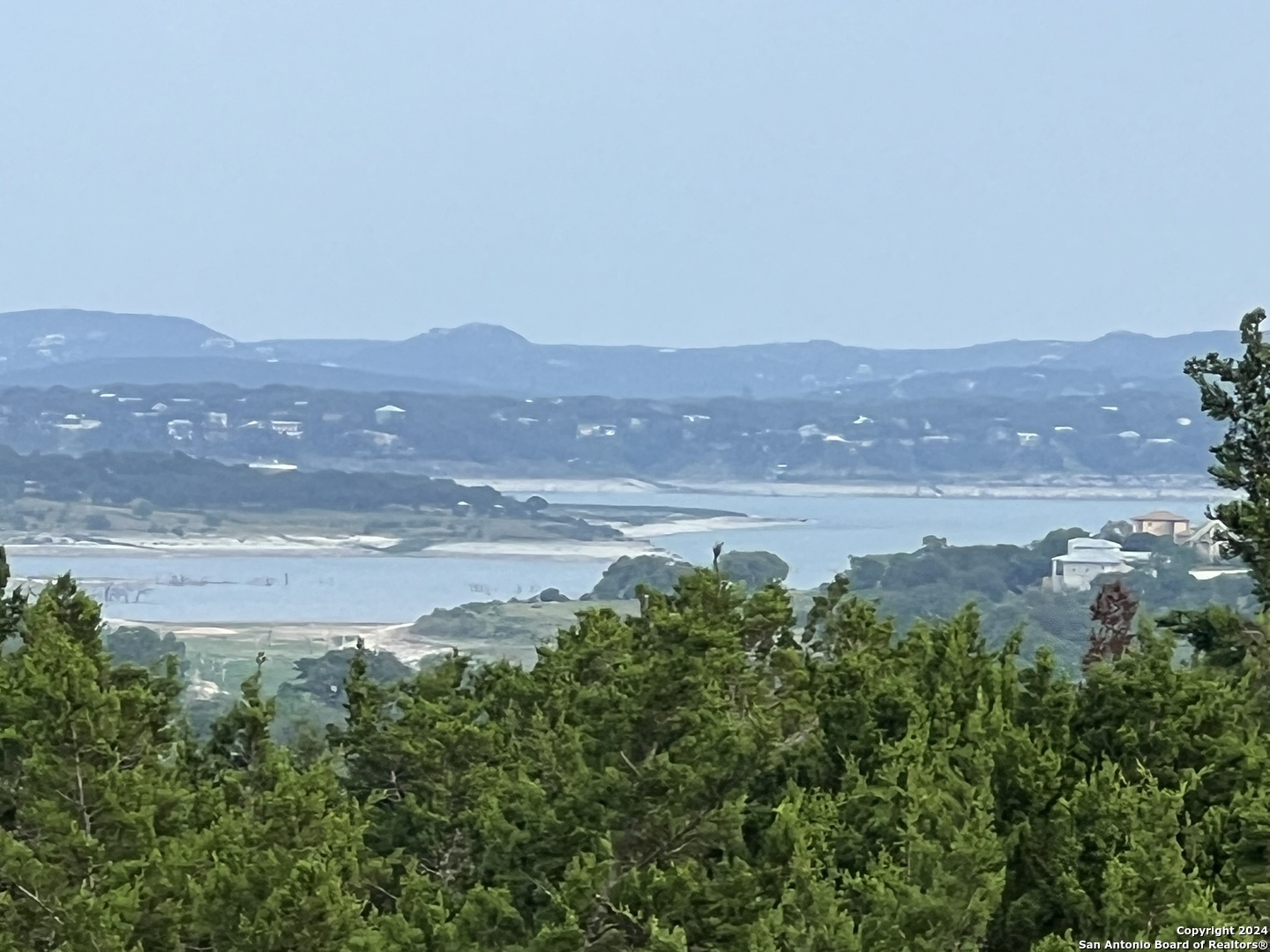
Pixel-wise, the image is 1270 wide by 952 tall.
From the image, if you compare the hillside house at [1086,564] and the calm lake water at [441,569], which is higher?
the hillside house at [1086,564]

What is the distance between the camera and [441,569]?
5984 inches

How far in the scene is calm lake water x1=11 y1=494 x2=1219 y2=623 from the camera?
121875 millimetres

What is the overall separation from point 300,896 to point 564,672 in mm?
6727

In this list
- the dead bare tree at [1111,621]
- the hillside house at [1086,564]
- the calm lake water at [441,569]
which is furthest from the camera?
the calm lake water at [441,569]

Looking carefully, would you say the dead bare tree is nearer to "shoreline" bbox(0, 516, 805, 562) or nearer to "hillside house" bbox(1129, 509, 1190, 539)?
"hillside house" bbox(1129, 509, 1190, 539)

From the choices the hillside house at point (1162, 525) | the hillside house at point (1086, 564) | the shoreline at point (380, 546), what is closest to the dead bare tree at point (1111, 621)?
the hillside house at point (1086, 564)

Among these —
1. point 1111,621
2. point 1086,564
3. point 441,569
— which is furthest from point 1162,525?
point 1111,621

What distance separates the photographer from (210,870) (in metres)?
15.3

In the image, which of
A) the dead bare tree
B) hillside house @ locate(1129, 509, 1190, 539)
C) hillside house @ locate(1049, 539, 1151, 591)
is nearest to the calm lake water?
hillside house @ locate(1049, 539, 1151, 591)

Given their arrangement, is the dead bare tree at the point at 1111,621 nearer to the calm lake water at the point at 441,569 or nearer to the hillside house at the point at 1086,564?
the hillside house at the point at 1086,564

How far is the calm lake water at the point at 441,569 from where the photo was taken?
12188 centimetres

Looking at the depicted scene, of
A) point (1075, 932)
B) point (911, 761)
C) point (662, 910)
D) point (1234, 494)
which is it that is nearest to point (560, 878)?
point (662, 910)

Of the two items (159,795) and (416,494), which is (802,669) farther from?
(416,494)

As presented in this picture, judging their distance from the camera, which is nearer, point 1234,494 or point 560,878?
point 560,878
